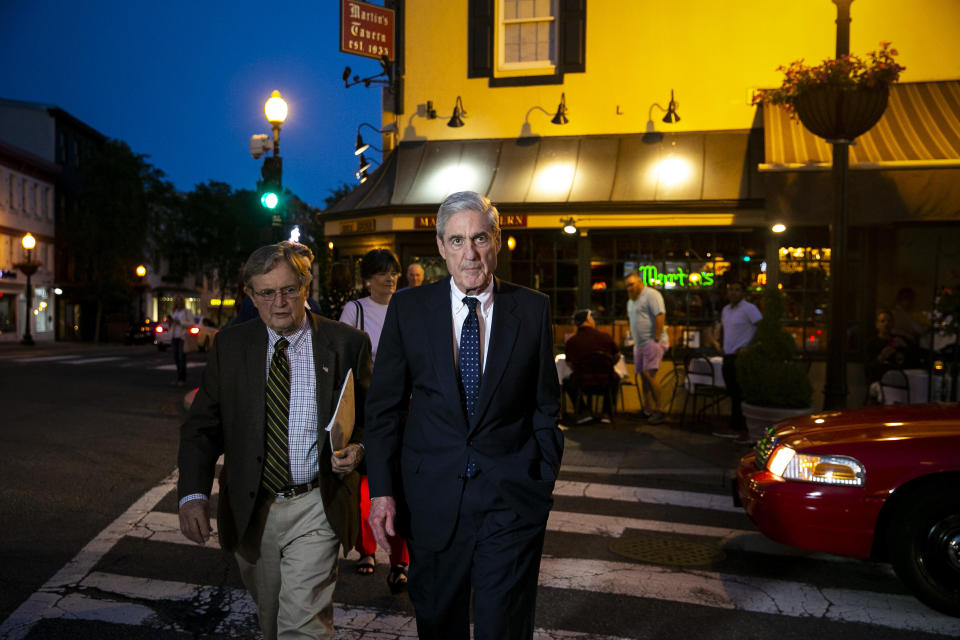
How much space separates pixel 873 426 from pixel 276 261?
3712 mm

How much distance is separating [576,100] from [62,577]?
36.8 ft

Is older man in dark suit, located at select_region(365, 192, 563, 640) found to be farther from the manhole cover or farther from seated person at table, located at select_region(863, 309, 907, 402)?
seated person at table, located at select_region(863, 309, 907, 402)

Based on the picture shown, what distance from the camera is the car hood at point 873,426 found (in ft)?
15.9

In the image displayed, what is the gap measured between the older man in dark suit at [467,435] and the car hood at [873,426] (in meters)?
2.69

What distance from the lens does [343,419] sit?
327 cm

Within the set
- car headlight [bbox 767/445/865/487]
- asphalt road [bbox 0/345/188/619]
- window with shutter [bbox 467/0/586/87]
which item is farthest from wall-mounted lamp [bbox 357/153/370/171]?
car headlight [bbox 767/445/865/487]

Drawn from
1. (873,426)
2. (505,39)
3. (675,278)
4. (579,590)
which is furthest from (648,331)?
(579,590)

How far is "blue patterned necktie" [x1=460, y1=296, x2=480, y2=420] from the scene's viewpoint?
296cm

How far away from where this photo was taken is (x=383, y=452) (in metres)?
3.00

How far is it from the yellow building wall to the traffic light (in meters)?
2.65

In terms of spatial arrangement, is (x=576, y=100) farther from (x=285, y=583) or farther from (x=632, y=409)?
(x=285, y=583)

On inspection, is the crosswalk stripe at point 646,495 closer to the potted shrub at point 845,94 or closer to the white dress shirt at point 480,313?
the potted shrub at point 845,94

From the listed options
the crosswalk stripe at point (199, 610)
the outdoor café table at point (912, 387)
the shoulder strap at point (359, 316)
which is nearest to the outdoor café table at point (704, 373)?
the outdoor café table at point (912, 387)

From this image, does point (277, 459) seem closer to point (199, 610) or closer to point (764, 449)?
point (199, 610)
